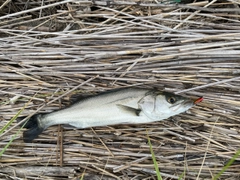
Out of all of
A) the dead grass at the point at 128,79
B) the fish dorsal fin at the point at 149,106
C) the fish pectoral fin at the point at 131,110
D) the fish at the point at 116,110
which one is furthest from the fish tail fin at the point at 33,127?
the fish dorsal fin at the point at 149,106

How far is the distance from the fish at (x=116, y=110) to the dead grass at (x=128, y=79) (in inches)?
7.6

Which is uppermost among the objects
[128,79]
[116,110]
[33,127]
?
[128,79]

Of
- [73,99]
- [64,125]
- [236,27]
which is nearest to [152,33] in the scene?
[236,27]

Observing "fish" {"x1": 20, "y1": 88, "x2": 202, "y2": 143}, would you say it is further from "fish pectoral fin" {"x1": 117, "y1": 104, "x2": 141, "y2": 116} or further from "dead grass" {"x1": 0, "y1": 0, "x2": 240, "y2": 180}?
"dead grass" {"x1": 0, "y1": 0, "x2": 240, "y2": 180}

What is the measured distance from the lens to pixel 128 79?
12.1ft

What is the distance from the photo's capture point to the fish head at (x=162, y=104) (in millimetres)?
3367

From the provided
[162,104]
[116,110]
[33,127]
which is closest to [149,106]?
[162,104]

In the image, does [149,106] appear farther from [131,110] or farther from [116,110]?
[116,110]

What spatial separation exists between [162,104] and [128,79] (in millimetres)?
531

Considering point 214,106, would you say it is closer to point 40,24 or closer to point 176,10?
point 176,10

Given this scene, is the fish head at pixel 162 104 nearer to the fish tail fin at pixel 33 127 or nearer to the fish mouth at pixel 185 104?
the fish mouth at pixel 185 104

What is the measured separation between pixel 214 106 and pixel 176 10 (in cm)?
121

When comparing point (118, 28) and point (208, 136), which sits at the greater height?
point (118, 28)

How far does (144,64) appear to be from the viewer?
12.2ft
